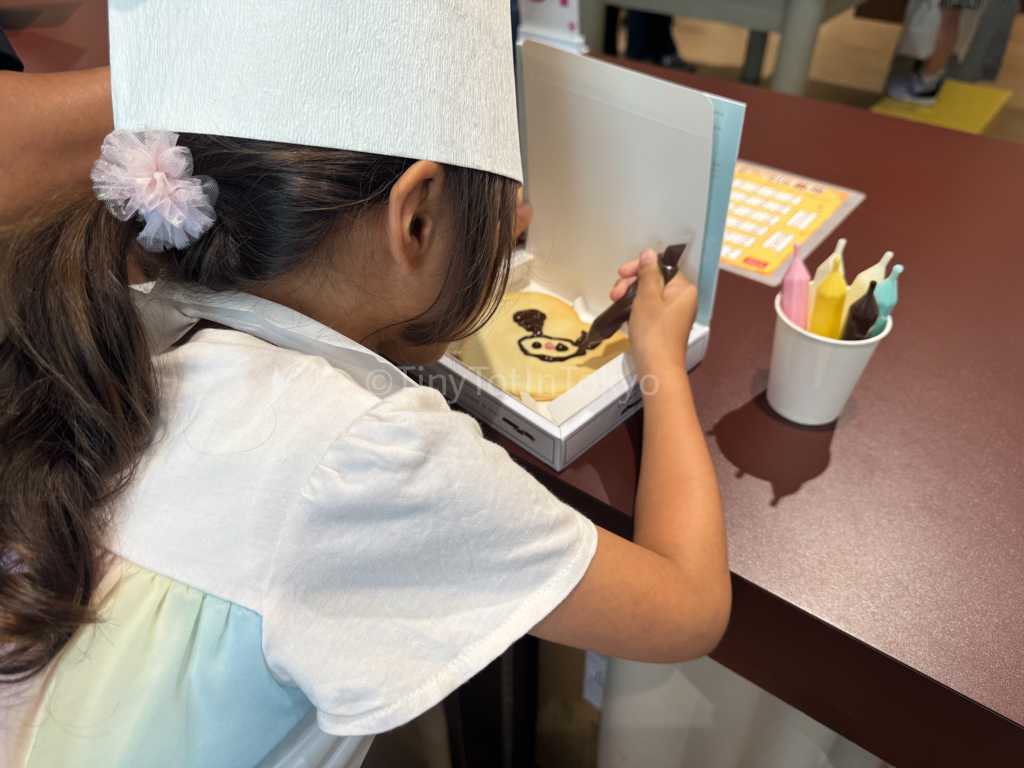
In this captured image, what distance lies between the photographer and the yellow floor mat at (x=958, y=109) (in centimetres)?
220

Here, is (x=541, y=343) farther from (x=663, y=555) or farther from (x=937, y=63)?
(x=937, y=63)

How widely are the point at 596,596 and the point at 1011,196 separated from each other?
0.87 meters

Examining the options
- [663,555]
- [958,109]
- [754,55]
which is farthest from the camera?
[754,55]

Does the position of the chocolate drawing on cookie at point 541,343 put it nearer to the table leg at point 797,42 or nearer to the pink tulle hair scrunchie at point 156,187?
the pink tulle hair scrunchie at point 156,187

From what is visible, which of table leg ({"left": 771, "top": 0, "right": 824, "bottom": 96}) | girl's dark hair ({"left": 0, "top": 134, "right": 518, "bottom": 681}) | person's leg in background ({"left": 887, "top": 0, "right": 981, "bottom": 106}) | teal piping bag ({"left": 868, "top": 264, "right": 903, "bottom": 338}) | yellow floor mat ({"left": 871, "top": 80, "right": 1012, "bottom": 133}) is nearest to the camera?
girl's dark hair ({"left": 0, "top": 134, "right": 518, "bottom": 681})

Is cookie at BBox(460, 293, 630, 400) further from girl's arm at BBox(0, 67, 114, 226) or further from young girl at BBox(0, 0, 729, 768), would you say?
girl's arm at BBox(0, 67, 114, 226)

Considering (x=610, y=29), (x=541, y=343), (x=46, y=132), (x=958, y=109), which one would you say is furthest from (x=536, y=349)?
(x=610, y=29)

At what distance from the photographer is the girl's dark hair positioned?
410mm

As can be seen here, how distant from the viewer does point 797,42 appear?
1.97 m

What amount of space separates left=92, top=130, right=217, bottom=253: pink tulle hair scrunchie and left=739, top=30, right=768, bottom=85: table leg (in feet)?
8.62

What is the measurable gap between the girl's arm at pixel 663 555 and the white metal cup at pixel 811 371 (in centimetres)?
9

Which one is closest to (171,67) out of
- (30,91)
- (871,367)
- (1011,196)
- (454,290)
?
(454,290)

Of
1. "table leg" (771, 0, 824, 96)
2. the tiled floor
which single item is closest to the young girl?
"table leg" (771, 0, 824, 96)

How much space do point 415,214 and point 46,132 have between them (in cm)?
51
